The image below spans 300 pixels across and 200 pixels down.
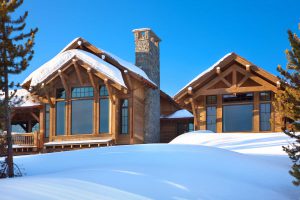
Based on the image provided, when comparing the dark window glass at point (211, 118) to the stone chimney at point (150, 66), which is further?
the stone chimney at point (150, 66)

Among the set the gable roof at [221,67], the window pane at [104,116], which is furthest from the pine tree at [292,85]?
the window pane at [104,116]

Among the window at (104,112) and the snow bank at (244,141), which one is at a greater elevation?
the window at (104,112)

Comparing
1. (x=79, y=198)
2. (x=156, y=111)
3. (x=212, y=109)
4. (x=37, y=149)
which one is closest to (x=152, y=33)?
(x=156, y=111)

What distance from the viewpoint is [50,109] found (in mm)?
25453

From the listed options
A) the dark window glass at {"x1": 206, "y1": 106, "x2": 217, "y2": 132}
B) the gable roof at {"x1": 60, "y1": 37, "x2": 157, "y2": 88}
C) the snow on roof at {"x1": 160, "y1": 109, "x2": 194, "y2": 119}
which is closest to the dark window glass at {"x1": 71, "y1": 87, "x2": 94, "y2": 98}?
the gable roof at {"x1": 60, "y1": 37, "x2": 157, "y2": 88}

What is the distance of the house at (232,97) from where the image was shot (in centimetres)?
2320

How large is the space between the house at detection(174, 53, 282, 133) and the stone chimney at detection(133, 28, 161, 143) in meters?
2.52

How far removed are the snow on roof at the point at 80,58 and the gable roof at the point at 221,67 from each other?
340 cm

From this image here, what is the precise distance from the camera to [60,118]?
82.9 feet

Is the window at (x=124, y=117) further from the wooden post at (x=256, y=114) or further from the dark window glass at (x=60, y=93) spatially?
the wooden post at (x=256, y=114)

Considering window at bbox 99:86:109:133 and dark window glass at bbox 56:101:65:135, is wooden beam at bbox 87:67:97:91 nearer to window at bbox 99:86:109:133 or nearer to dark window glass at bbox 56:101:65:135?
window at bbox 99:86:109:133

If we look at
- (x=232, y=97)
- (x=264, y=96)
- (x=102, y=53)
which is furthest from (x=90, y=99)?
(x=264, y=96)

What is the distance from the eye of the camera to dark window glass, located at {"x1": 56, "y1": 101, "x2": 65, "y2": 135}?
992 inches

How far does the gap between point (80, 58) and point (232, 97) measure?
28.5 ft
